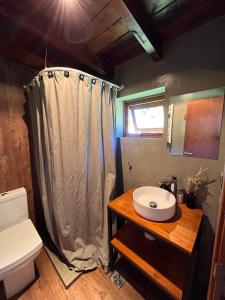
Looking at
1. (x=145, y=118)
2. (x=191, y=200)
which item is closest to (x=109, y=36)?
(x=145, y=118)

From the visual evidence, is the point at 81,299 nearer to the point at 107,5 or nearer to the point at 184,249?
the point at 184,249

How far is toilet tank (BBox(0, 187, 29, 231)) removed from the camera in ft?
4.43

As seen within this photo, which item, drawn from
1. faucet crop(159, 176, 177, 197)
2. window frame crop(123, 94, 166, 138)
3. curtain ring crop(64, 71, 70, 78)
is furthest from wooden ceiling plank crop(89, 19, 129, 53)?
faucet crop(159, 176, 177, 197)

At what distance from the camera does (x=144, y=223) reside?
103 centimetres

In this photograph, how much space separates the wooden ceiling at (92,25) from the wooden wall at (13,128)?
0.16 metres

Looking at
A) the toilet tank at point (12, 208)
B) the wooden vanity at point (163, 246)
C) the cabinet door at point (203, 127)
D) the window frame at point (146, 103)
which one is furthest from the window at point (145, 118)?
the toilet tank at point (12, 208)

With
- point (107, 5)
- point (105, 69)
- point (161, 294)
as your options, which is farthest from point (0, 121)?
point (161, 294)

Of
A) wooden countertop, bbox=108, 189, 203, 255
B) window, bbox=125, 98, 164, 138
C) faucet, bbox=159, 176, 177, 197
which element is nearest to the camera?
wooden countertop, bbox=108, 189, 203, 255

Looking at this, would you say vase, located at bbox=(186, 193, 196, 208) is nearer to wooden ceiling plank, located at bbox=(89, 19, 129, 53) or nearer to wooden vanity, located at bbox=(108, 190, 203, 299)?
wooden vanity, located at bbox=(108, 190, 203, 299)

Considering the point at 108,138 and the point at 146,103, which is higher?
the point at 146,103

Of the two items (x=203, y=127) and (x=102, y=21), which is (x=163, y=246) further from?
(x=102, y=21)

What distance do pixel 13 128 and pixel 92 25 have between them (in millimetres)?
1245

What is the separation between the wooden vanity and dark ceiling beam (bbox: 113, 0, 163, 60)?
1349 millimetres

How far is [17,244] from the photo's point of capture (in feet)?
3.93
